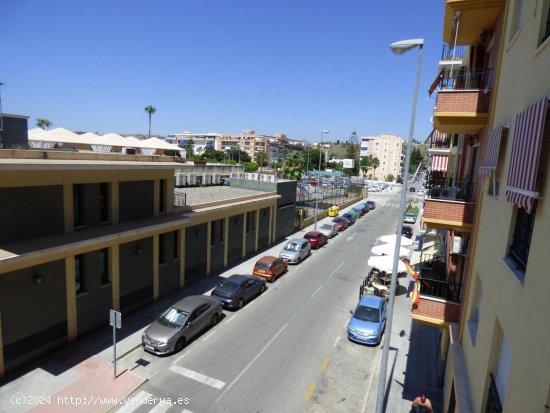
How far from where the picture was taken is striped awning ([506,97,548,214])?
4.09m

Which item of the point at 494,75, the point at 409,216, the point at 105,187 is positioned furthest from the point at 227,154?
the point at 494,75

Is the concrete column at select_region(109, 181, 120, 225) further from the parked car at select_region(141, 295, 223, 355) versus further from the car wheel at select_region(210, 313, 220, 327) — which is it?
the car wheel at select_region(210, 313, 220, 327)

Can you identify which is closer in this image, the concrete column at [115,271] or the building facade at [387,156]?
the concrete column at [115,271]

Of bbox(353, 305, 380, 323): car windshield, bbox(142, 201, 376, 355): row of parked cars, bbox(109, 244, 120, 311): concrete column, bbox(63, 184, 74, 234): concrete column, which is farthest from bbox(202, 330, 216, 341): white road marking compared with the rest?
bbox(63, 184, 74, 234): concrete column

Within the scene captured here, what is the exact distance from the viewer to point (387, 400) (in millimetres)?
11609

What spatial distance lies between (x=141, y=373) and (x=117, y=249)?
5.16 metres

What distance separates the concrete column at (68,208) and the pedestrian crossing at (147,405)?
6.74m

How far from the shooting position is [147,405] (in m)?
10.6

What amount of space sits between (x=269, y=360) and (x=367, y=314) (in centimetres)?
512

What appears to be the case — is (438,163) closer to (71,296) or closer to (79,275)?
(79,275)

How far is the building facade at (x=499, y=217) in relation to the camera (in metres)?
4.01

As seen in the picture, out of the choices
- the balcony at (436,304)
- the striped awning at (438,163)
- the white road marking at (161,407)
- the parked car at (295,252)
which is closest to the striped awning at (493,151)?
the balcony at (436,304)

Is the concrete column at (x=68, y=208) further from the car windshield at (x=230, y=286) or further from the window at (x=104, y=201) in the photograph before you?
the car windshield at (x=230, y=286)

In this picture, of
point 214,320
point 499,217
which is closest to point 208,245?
point 214,320
